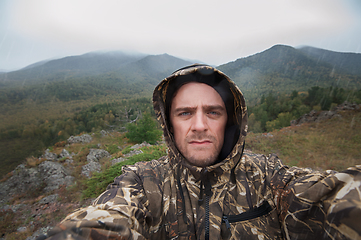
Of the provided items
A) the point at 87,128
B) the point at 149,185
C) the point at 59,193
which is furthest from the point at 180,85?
the point at 87,128

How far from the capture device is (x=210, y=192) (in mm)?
1599

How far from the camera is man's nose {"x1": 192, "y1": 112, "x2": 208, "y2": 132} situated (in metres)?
1.82

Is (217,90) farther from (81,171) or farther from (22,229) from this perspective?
(81,171)

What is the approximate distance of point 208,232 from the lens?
4.65 feet

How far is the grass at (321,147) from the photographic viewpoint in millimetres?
10891

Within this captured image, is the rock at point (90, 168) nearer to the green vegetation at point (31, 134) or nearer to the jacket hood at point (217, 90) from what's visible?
the green vegetation at point (31, 134)

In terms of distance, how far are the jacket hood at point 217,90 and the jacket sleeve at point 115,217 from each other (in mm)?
701

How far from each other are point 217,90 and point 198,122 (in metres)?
0.66

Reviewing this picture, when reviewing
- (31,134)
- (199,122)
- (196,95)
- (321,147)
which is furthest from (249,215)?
(31,134)

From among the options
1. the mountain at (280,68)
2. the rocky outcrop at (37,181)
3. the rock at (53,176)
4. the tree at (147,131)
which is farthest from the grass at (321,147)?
the mountain at (280,68)

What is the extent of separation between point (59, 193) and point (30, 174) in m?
5.19

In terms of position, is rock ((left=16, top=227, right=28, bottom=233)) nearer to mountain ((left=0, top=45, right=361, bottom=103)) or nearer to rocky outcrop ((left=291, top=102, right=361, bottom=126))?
rocky outcrop ((left=291, top=102, right=361, bottom=126))

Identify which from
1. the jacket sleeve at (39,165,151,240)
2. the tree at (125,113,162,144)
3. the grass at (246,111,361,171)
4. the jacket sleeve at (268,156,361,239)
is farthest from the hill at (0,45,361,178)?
the jacket sleeve at (268,156,361,239)

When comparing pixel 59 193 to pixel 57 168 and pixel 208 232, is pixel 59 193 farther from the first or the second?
pixel 208 232
